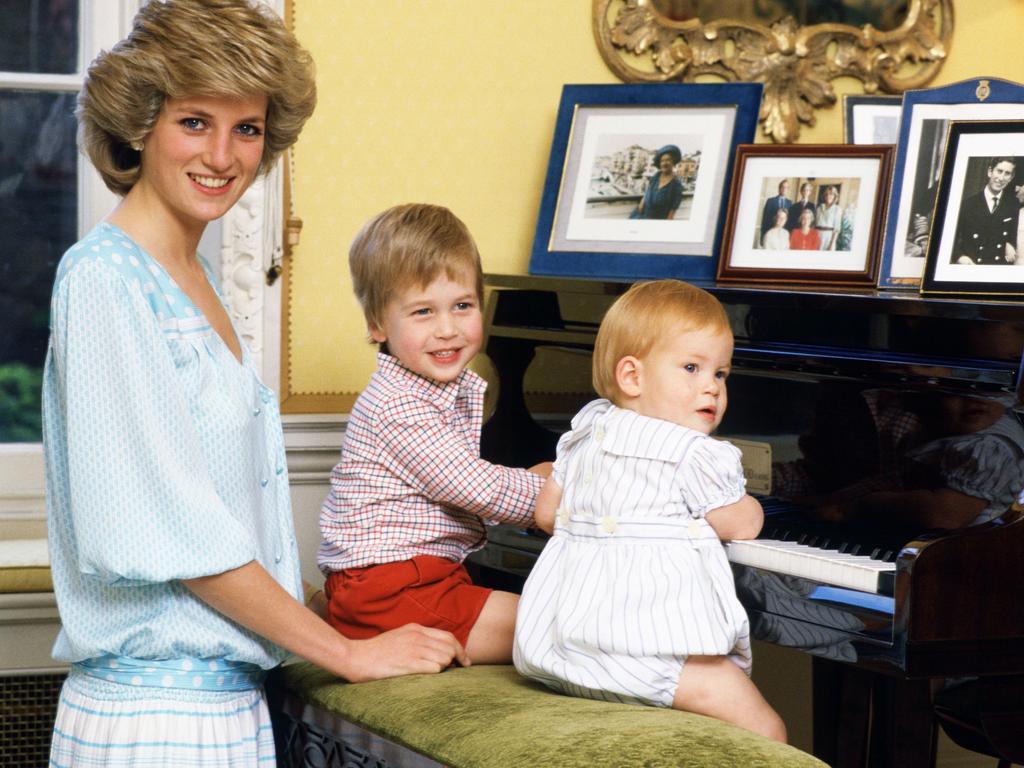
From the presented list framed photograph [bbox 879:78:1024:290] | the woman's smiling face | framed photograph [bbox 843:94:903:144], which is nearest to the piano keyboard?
framed photograph [bbox 879:78:1024:290]

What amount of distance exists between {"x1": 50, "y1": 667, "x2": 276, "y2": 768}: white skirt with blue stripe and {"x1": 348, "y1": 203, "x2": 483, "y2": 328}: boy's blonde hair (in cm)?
71

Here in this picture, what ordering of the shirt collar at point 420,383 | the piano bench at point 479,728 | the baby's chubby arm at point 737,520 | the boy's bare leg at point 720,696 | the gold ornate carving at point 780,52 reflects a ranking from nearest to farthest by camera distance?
the piano bench at point 479,728 → the boy's bare leg at point 720,696 → the baby's chubby arm at point 737,520 → the shirt collar at point 420,383 → the gold ornate carving at point 780,52

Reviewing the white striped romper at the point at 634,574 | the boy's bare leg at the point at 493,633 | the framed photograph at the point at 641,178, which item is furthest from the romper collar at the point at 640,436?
the framed photograph at the point at 641,178

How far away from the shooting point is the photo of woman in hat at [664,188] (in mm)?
3025

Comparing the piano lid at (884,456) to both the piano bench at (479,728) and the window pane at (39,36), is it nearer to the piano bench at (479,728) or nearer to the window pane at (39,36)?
the piano bench at (479,728)

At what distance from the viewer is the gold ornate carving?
3373mm

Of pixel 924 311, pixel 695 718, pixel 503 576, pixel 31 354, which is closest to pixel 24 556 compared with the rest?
pixel 31 354

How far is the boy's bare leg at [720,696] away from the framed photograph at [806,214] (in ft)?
3.22

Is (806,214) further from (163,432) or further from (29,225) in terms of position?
(29,225)

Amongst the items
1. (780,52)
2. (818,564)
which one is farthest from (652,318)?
(780,52)

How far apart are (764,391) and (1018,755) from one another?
2.38 feet

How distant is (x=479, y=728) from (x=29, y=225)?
1.91m

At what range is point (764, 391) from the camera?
8.14 feet

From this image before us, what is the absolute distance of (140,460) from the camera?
1.79m
